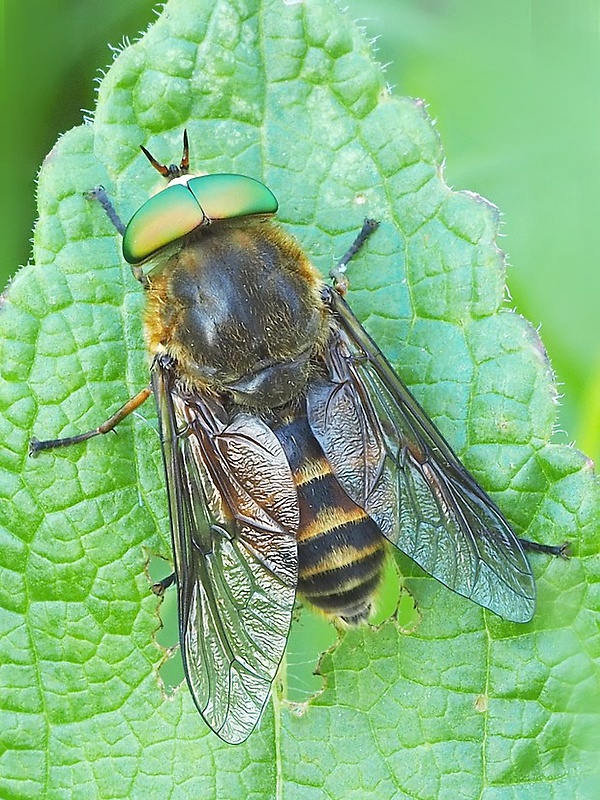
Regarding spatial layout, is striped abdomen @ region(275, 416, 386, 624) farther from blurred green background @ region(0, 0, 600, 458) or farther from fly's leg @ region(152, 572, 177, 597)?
blurred green background @ region(0, 0, 600, 458)

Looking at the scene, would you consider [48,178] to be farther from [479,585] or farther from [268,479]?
[479,585]

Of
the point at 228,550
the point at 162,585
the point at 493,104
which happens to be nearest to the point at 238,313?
the point at 228,550

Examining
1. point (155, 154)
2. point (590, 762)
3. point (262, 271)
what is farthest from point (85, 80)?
point (590, 762)

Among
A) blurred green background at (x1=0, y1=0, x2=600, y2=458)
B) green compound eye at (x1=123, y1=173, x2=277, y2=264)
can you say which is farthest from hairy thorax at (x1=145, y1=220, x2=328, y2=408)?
blurred green background at (x1=0, y1=0, x2=600, y2=458)

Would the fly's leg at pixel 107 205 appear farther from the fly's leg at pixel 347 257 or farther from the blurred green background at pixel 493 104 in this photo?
the blurred green background at pixel 493 104

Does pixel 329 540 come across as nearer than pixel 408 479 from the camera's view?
Yes

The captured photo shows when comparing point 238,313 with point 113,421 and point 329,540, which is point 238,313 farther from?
point 329,540
